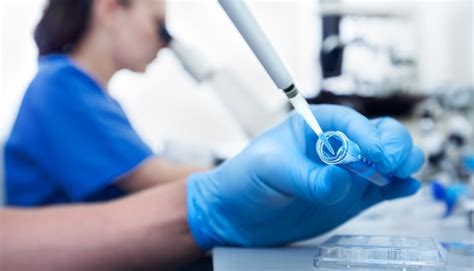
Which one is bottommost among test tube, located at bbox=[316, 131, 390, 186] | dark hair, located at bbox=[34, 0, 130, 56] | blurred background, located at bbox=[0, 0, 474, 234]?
blurred background, located at bbox=[0, 0, 474, 234]

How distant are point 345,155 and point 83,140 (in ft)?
2.48

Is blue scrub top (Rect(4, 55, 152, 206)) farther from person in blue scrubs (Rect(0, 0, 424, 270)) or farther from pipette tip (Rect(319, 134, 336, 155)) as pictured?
pipette tip (Rect(319, 134, 336, 155))

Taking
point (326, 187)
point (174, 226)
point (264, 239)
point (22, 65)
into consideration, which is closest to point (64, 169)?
point (174, 226)

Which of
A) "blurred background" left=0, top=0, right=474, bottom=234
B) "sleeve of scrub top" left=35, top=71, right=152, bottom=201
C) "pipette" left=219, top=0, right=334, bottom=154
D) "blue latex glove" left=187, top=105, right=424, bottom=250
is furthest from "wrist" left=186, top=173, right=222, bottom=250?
"blurred background" left=0, top=0, right=474, bottom=234

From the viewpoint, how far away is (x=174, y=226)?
0.65 m

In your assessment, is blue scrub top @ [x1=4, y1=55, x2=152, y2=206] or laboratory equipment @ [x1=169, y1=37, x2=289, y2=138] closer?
blue scrub top @ [x1=4, y1=55, x2=152, y2=206]

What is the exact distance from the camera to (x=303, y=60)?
2188 millimetres

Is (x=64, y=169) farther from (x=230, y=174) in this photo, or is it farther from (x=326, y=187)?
(x=326, y=187)

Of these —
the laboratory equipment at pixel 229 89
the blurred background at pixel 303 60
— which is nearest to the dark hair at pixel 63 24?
the laboratory equipment at pixel 229 89

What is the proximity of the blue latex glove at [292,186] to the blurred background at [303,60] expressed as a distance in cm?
93

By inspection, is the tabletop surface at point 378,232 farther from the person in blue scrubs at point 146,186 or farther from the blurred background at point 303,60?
the blurred background at point 303,60

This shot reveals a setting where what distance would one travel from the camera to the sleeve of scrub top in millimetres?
1041

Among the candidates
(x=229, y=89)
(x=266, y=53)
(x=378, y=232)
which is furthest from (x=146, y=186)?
(x=266, y=53)

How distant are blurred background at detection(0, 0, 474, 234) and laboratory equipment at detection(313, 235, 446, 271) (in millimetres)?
1086
